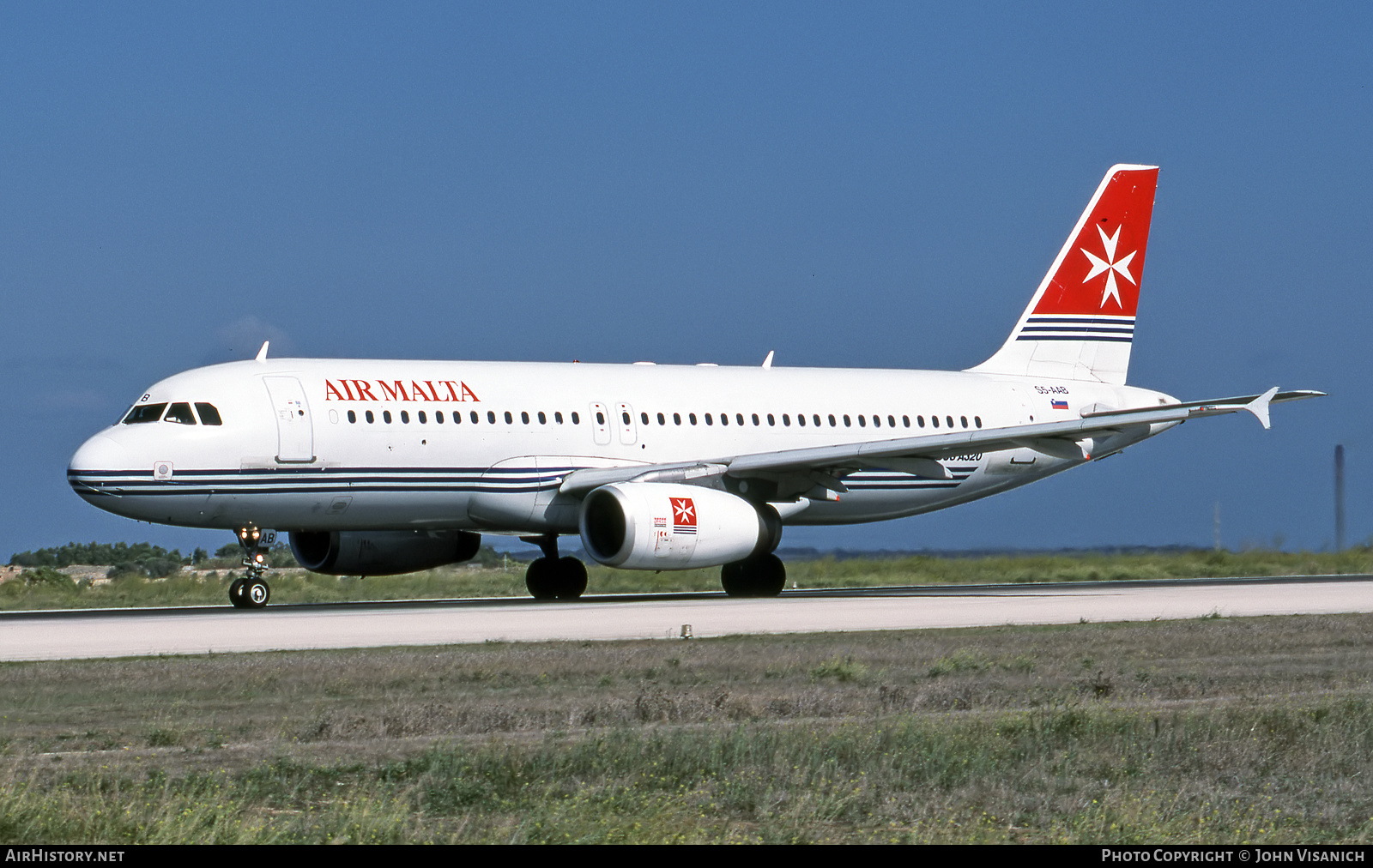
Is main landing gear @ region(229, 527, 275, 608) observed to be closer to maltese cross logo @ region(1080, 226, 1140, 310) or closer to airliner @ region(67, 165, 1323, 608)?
airliner @ region(67, 165, 1323, 608)

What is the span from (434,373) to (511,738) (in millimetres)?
16092

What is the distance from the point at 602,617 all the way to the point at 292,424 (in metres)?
5.60

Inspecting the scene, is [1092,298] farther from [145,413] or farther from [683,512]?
[145,413]

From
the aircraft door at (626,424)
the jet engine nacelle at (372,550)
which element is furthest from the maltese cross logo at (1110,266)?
the jet engine nacelle at (372,550)

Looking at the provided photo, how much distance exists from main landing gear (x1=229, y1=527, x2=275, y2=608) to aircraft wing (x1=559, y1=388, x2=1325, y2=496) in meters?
4.55

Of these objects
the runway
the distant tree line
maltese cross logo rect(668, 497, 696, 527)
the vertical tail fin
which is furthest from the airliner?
the distant tree line

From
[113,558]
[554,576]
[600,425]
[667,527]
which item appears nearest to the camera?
[667,527]

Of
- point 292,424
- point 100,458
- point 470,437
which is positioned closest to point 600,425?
point 470,437

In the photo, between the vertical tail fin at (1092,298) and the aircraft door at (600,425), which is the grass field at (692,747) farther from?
the vertical tail fin at (1092,298)

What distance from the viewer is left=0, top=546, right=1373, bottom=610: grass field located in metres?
31.6

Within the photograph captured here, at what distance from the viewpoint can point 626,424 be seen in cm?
2786

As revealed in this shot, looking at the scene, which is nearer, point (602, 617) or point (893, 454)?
point (602, 617)
